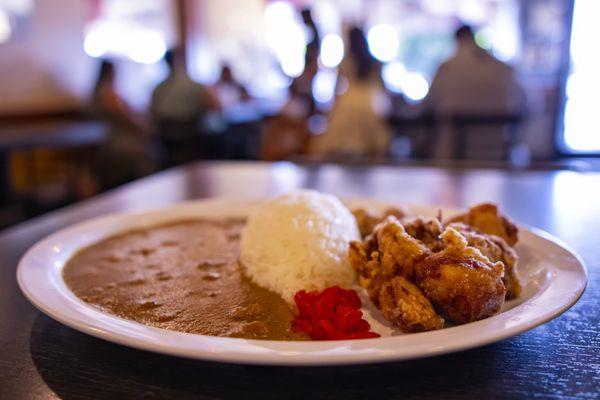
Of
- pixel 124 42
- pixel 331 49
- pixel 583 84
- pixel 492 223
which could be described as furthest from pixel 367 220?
pixel 331 49

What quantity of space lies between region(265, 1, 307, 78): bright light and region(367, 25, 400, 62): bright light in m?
1.75

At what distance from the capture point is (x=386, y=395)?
80cm

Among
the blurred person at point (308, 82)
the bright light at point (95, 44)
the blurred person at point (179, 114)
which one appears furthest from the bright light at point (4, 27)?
the blurred person at point (308, 82)

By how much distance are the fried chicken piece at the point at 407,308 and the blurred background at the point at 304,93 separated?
92.4 inches

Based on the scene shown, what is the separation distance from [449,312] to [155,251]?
0.90 meters

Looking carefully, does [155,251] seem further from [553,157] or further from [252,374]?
[553,157]

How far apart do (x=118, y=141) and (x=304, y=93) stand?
210 cm

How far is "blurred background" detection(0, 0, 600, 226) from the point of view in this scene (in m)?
4.54

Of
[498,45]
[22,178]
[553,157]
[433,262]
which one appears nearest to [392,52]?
[498,45]

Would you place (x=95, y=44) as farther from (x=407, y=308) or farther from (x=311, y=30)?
(x=407, y=308)

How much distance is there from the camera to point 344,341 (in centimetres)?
82

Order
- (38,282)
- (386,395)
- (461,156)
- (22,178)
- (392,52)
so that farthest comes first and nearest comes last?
(392,52)
(22,178)
(461,156)
(38,282)
(386,395)

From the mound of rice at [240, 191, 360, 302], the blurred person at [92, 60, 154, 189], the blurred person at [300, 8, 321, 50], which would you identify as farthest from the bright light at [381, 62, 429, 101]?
the mound of rice at [240, 191, 360, 302]

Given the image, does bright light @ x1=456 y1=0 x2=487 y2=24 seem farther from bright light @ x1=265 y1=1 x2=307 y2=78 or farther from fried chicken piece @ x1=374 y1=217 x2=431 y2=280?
fried chicken piece @ x1=374 y1=217 x2=431 y2=280
